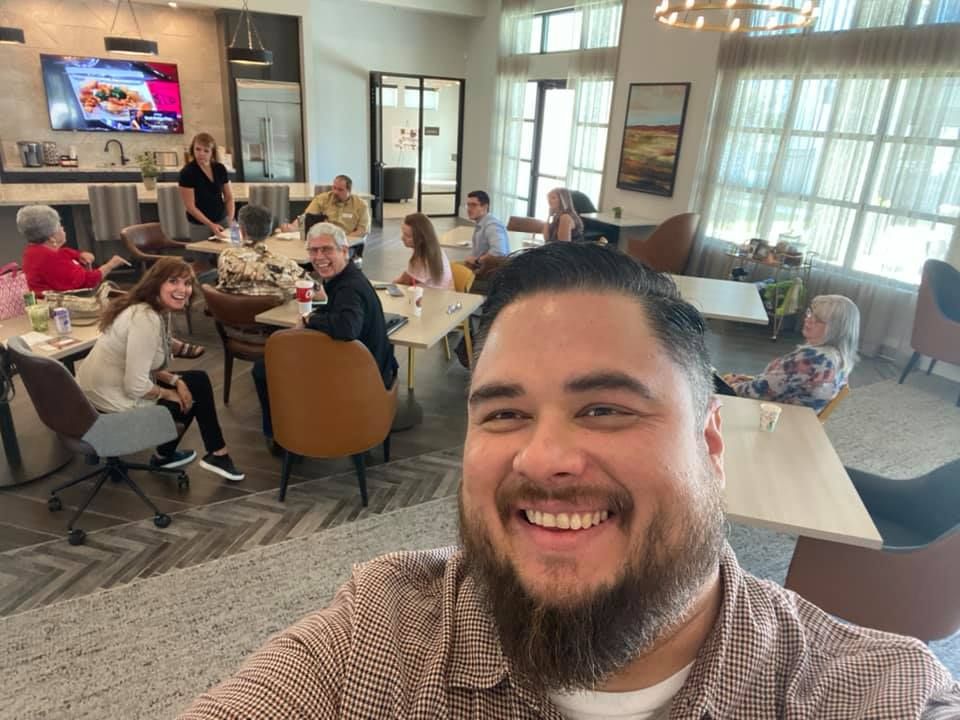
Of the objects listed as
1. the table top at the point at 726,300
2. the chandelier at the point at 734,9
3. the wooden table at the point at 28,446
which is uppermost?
the chandelier at the point at 734,9

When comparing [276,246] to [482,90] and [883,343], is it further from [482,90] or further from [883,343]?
[482,90]

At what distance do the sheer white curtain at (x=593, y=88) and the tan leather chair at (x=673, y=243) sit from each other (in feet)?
6.62

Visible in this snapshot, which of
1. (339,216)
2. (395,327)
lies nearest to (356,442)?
(395,327)

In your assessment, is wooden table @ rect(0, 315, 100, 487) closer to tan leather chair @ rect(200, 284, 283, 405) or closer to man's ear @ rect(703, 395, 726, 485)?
tan leather chair @ rect(200, 284, 283, 405)

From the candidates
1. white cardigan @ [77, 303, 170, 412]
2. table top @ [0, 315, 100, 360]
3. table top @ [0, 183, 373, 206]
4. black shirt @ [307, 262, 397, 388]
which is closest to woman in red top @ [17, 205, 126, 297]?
table top @ [0, 315, 100, 360]

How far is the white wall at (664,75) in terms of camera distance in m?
6.86

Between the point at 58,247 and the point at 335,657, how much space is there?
3907 mm

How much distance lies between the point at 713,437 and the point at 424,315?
2.91 m

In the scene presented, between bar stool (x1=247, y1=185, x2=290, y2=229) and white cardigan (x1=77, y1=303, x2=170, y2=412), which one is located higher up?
bar stool (x1=247, y1=185, x2=290, y2=229)

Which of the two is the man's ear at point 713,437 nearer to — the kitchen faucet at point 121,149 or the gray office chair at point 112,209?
the gray office chair at point 112,209

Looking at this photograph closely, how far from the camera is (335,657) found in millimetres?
922

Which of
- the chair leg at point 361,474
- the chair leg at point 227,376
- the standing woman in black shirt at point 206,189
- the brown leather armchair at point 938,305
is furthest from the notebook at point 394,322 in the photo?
the brown leather armchair at point 938,305

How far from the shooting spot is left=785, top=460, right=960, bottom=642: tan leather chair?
1.78 m

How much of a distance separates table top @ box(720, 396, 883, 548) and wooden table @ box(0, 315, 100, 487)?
3034 mm
